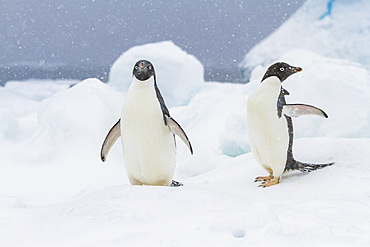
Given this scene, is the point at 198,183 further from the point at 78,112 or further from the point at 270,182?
the point at 78,112

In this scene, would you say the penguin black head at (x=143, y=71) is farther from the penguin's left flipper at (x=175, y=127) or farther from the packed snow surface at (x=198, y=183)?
the packed snow surface at (x=198, y=183)

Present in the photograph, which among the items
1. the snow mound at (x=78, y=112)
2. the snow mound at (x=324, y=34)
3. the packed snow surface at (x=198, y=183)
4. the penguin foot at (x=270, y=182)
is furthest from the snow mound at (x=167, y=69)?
the penguin foot at (x=270, y=182)

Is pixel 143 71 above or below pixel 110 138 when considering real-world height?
above

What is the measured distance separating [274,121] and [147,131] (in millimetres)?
757

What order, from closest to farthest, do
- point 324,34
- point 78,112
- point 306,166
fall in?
1. point 306,166
2. point 78,112
3. point 324,34

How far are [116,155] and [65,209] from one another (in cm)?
382

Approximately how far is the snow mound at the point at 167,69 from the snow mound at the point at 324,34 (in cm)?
229

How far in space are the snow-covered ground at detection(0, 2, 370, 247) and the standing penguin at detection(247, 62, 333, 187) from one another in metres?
0.12

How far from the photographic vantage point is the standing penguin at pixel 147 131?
2.23 m

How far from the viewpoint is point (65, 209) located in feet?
5.08

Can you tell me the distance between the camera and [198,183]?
2768 millimetres

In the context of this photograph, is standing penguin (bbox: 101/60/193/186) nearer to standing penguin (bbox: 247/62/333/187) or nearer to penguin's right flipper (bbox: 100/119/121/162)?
→ penguin's right flipper (bbox: 100/119/121/162)

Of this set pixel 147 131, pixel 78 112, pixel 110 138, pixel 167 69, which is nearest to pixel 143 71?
pixel 147 131

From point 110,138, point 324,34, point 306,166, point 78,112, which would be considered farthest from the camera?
point 324,34
